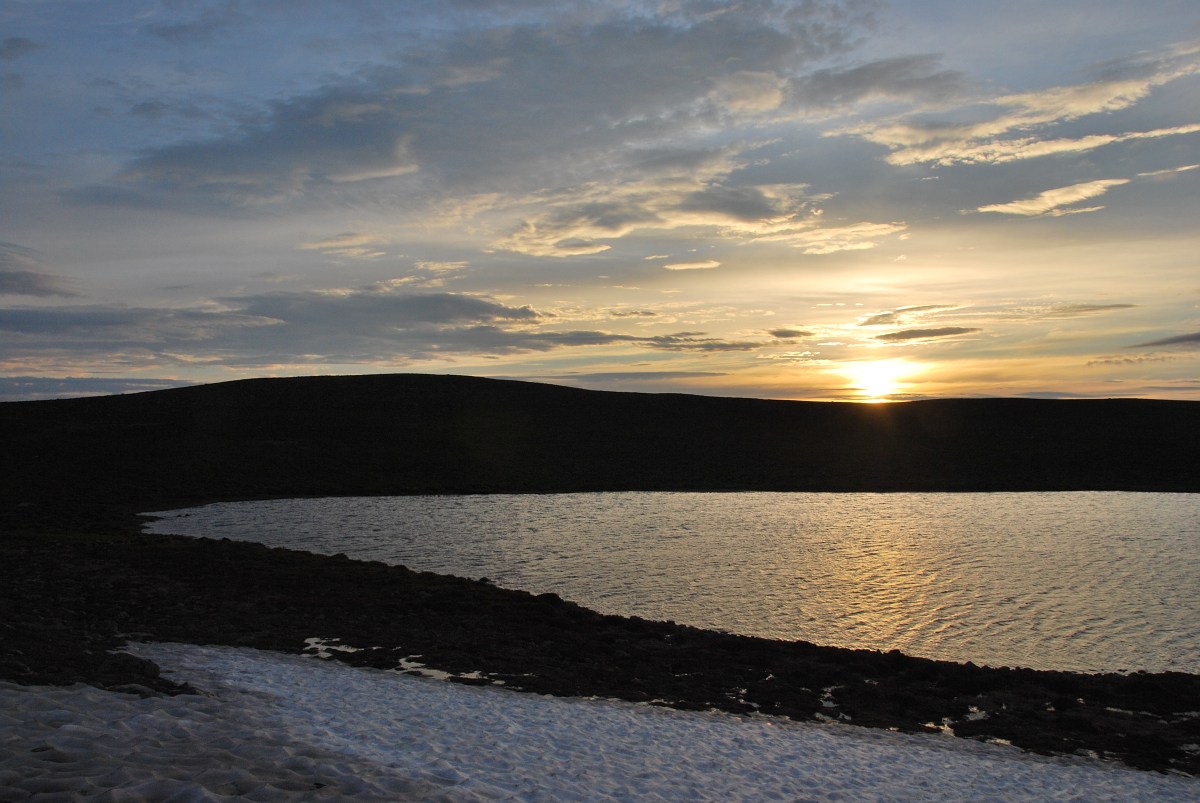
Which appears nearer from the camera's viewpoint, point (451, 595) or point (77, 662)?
point (77, 662)

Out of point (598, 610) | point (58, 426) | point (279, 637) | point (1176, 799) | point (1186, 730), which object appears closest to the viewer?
point (1176, 799)

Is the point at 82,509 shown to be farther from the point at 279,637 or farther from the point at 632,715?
the point at 632,715

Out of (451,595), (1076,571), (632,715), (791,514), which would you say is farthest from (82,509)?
(1076,571)

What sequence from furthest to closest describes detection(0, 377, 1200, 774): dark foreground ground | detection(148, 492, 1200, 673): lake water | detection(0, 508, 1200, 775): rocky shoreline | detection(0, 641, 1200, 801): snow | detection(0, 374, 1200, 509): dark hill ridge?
detection(0, 374, 1200, 509): dark hill ridge < detection(148, 492, 1200, 673): lake water < detection(0, 377, 1200, 774): dark foreground ground < detection(0, 508, 1200, 775): rocky shoreline < detection(0, 641, 1200, 801): snow

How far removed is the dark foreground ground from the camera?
15078 mm

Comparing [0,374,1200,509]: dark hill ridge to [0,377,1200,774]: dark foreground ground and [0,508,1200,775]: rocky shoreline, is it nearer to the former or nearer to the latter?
[0,377,1200,774]: dark foreground ground

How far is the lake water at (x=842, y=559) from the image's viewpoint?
19.5 metres

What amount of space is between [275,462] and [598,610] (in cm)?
4437

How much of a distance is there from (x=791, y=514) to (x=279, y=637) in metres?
28.0

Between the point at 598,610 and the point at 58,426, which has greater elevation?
the point at 58,426

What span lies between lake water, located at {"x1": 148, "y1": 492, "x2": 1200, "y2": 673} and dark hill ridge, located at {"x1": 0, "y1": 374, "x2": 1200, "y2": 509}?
955 centimetres

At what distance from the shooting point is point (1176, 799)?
1148 centimetres

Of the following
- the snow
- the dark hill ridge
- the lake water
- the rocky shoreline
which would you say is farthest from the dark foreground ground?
the lake water

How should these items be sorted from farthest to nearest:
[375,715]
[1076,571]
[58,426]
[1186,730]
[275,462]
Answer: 1. [58,426]
2. [275,462]
3. [1076,571]
4. [1186,730]
5. [375,715]
